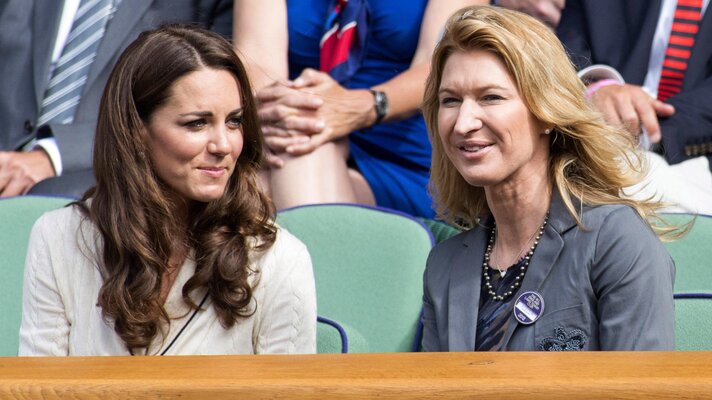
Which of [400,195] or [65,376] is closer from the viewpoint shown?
[65,376]

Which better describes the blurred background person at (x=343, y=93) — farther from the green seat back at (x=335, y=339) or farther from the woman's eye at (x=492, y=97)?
the woman's eye at (x=492, y=97)

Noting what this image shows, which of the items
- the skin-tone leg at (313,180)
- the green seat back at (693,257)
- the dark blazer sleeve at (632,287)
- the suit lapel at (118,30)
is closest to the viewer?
the dark blazer sleeve at (632,287)

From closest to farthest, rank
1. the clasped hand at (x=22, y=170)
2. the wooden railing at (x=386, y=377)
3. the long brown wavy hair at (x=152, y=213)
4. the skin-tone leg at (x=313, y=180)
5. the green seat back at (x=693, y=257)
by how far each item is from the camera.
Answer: the wooden railing at (x=386, y=377)
the long brown wavy hair at (x=152, y=213)
the green seat back at (x=693, y=257)
the skin-tone leg at (x=313, y=180)
the clasped hand at (x=22, y=170)

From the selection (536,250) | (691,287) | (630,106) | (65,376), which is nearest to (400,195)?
(630,106)

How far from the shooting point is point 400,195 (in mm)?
2795

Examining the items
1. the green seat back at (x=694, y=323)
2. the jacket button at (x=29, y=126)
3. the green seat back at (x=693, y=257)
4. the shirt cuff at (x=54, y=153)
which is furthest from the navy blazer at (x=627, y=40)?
the jacket button at (x=29, y=126)

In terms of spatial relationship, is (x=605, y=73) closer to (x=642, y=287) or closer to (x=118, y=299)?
(x=642, y=287)

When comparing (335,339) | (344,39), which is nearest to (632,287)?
(335,339)

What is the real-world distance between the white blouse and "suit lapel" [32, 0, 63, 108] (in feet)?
4.31

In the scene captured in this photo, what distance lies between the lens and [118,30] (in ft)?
10.0

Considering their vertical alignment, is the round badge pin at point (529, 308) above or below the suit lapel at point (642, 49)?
above

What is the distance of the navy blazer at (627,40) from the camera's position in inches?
114

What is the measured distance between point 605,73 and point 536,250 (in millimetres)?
1309

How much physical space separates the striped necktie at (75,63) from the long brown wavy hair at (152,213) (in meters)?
1.25
